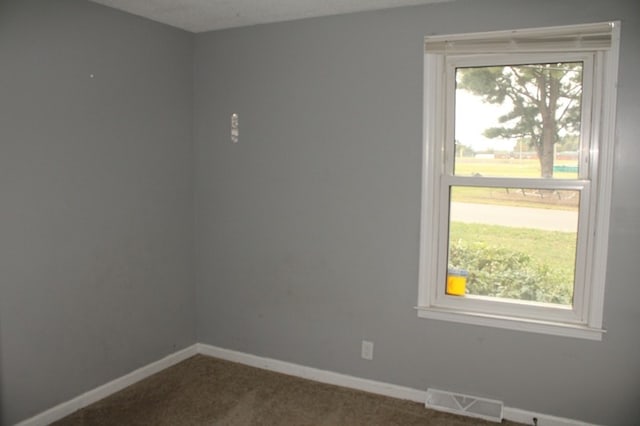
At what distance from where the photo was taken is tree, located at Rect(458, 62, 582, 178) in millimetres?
2514

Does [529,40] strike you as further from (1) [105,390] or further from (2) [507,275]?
(1) [105,390]

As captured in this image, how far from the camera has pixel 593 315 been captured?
2.48 m

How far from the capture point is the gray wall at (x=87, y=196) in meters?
2.40

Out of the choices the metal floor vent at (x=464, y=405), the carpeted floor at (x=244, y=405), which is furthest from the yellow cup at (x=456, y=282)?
the carpeted floor at (x=244, y=405)

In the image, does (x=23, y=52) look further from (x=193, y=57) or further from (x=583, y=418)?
(x=583, y=418)

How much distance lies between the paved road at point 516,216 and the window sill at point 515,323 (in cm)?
54

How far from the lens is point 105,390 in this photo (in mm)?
2900

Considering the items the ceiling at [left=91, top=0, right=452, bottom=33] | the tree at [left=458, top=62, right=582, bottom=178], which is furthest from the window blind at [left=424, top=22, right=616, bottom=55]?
the ceiling at [left=91, top=0, right=452, bottom=33]

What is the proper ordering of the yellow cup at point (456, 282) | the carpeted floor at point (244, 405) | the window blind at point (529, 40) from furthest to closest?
the yellow cup at point (456, 282)
the carpeted floor at point (244, 405)
the window blind at point (529, 40)

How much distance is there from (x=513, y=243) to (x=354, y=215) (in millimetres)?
992

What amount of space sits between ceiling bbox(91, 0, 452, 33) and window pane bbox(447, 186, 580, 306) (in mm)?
1264

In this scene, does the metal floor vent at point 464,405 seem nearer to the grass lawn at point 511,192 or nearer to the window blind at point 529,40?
the grass lawn at point 511,192

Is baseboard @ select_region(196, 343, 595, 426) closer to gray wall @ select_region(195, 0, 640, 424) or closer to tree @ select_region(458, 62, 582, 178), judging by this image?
gray wall @ select_region(195, 0, 640, 424)

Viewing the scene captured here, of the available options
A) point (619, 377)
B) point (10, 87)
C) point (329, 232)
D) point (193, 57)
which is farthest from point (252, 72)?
point (619, 377)
